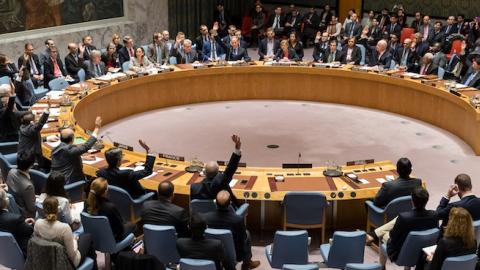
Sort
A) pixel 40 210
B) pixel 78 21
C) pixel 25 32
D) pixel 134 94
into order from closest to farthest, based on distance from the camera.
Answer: pixel 40 210 < pixel 134 94 < pixel 25 32 < pixel 78 21

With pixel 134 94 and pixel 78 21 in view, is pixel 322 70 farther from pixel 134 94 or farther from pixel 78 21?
pixel 78 21

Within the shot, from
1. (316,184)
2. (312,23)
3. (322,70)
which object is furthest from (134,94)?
(312,23)

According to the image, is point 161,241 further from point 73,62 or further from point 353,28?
point 353,28

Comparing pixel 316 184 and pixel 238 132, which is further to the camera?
pixel 238 132

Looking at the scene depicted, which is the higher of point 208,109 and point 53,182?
point 53,182

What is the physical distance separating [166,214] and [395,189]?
2.54 metres

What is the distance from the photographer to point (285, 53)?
14.8 meters

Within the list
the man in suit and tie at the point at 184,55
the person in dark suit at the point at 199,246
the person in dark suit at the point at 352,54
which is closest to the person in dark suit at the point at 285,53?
the person in dark suit at the point at 352,54

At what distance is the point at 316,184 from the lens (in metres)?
7.70

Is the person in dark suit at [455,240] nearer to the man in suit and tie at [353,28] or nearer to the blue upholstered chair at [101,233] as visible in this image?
the blue upholstered chair at [101,233]

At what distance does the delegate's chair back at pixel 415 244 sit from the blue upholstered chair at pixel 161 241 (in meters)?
2.13

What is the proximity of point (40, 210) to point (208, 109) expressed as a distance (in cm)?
732

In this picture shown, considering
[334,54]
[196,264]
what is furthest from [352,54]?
[196,264]

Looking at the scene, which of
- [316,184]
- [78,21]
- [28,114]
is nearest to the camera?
[316,184]
